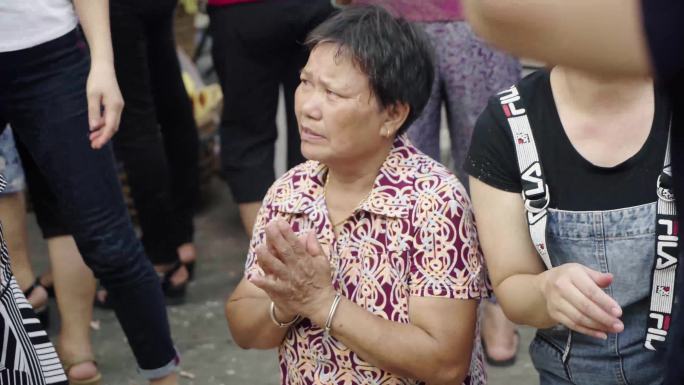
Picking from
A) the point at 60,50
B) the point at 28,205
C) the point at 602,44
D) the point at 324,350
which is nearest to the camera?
the point at 602,44

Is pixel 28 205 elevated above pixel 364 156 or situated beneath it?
situated beneath

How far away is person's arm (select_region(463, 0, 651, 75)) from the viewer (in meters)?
0.96

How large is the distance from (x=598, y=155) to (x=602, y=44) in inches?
41.6

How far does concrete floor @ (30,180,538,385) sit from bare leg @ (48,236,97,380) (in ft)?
0.44

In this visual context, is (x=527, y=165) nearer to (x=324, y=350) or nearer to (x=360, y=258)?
(x=360, y=258)

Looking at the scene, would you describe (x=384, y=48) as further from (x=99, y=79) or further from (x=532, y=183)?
(x=99, y=79)

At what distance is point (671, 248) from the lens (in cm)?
194

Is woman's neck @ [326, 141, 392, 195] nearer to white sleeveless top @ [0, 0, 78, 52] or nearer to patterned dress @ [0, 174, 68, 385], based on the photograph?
patterned dress @ [0, 174, 68, 385]

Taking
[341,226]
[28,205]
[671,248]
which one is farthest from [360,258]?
[28,205]

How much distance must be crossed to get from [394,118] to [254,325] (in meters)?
0.52

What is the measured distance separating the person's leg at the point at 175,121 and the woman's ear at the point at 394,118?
1.55 metres

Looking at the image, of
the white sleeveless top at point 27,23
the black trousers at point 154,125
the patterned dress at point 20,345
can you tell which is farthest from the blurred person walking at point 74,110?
the black trousers at point 154,125

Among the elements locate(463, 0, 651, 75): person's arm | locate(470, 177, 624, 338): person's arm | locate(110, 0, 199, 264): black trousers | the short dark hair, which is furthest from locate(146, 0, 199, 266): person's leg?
locate(463, 0, 651, 75): person's arm

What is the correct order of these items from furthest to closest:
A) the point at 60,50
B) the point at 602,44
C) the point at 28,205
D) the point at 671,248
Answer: the point at 28,205 → the point at 60,50 → the point at 671,248 → the point at 602,44
